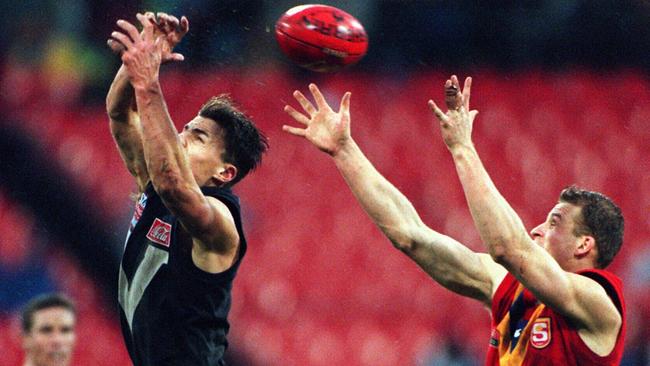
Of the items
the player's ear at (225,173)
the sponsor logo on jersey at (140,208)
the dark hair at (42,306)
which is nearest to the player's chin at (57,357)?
the dark hair at (42,306)

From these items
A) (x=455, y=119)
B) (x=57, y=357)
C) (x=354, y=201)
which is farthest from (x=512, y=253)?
(x=354, y=201)

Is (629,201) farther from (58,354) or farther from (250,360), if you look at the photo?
(58,354)

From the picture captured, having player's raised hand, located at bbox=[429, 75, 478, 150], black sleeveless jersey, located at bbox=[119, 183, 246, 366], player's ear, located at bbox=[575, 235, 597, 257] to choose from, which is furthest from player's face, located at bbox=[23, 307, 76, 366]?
player's ear, located at bbox=[575, 235, 597, 257]

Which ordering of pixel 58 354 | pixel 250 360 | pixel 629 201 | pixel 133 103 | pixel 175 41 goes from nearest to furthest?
pixel 175 41 < pixel 133 103 < pixel 58 354 < pixel 250 360 < pixel 629 201

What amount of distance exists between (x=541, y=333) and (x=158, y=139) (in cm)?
157

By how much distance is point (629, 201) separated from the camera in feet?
26.8

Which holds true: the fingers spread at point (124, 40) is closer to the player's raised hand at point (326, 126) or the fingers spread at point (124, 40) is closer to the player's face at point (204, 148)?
the player's face at point (204, 148)

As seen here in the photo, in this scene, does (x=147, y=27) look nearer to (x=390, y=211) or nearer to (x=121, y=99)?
(x=121, y=99)

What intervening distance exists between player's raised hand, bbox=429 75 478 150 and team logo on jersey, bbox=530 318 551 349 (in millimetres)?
721

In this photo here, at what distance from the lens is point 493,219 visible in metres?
3.82

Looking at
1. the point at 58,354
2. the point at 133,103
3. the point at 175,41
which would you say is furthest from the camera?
the point at 58,354

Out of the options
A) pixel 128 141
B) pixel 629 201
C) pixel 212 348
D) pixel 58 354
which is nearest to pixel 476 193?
pixel 212 348

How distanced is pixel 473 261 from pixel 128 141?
1.45 meters

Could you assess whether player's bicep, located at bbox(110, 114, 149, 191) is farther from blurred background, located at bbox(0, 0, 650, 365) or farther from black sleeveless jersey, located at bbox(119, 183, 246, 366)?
blurred background, located at bbox(0, 0, 650, 365)
